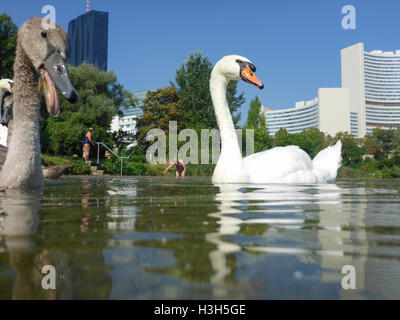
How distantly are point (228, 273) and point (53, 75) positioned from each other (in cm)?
323

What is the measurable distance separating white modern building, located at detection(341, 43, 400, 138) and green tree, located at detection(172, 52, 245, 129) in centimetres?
11731

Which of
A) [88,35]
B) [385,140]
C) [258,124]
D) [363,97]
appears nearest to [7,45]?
[258,124]

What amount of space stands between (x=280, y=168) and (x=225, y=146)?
3.31 feet

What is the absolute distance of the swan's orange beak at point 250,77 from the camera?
6612 millimetres

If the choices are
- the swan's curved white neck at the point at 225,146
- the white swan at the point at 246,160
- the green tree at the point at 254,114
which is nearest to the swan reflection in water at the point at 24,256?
the swan's curved white neck at the point at 225,146

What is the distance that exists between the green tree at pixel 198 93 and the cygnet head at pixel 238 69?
26.5m

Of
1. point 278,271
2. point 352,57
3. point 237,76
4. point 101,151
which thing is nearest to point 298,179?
point 237,76

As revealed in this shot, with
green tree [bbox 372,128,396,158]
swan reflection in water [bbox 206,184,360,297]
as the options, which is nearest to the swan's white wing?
swan reflection in water [bbox 206,184,360,297]

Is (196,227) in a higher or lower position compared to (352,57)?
lower

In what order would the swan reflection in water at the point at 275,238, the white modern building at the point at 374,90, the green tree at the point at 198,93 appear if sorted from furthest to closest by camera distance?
1. the white modern building at the point at 374,90
2. the green tree at the point at 198,93
3. the swan reflection in water at the point at 275,238

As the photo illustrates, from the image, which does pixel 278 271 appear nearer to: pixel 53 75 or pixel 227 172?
pixel 53 75

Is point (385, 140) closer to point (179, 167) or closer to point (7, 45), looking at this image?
point (179, 167)

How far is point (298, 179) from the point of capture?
6.07 metres

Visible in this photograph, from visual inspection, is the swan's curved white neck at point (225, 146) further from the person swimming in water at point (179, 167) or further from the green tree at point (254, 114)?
the green tree at point (254, 114)
